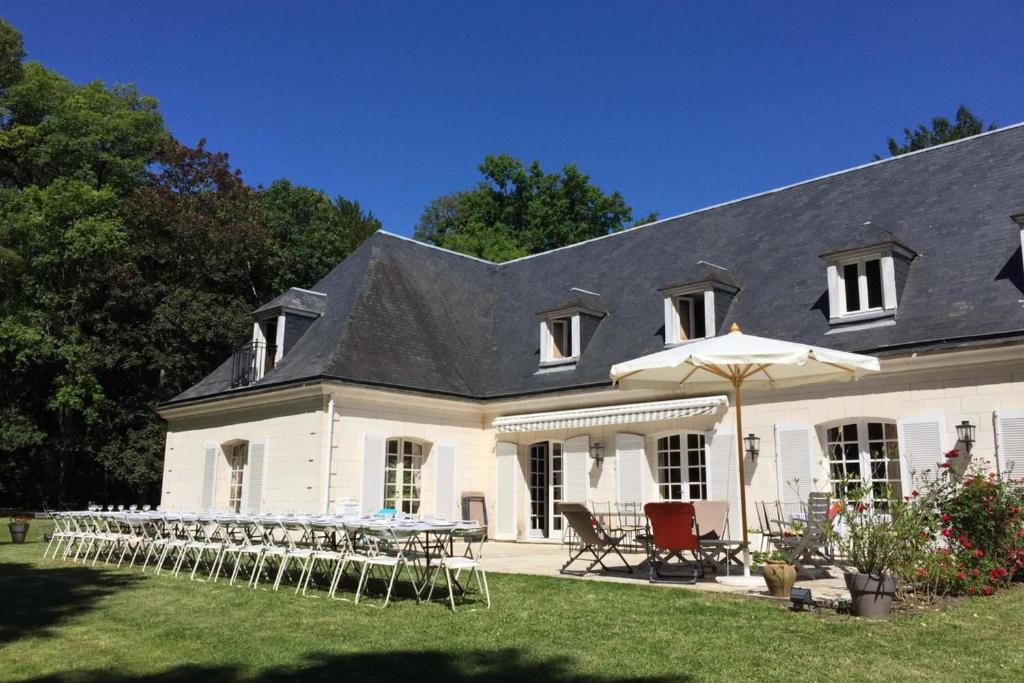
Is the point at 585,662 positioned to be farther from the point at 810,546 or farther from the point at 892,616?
the point at 810,546

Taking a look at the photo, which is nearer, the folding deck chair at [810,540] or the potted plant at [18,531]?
the folding deck chair at [810,540]

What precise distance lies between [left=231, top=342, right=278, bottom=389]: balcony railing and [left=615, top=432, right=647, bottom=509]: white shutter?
26.4 feet

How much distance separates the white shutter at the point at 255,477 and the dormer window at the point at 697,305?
8.53 meters

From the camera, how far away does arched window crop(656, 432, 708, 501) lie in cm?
1434

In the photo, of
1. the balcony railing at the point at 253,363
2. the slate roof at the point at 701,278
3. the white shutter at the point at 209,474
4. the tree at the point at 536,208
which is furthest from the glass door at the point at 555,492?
the tree at the point at 536,208

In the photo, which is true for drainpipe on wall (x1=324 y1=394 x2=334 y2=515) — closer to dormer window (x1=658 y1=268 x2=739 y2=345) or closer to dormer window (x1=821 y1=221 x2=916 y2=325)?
dormer window (x1=658 y1=268 x2=739 y2=345)

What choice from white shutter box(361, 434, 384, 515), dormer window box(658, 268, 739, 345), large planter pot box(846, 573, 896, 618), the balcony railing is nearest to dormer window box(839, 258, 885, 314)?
dormer window box(658, 268, 739, 345)

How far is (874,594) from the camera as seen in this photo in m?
7.14

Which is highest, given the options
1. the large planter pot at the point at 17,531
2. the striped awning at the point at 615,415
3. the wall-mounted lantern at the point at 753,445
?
the striped awning at the point at 615,415

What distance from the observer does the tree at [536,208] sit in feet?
121

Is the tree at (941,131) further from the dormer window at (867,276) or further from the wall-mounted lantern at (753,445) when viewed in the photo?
the wall-mounted lantern at (753,445)

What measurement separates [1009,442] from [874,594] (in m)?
5.45

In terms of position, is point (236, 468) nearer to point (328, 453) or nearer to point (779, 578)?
point (328, 453)

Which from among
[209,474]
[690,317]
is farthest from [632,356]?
[209,474]
